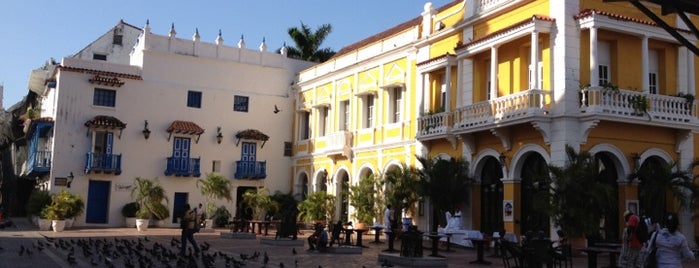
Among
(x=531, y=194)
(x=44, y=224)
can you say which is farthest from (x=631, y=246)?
Result: (x=44, y=224)

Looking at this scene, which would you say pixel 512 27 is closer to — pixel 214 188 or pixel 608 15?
pixel 608 15

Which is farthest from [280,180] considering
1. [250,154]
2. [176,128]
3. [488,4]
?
[488,4]

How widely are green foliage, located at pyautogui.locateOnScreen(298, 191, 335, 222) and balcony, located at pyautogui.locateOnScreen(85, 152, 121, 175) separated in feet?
28.9

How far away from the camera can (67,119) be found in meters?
31.5

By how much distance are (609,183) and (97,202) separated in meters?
22.3

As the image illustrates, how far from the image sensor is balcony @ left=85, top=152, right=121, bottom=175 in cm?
3125

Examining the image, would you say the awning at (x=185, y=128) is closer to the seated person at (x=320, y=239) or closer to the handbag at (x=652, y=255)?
the seated person at (x=320, y=239)

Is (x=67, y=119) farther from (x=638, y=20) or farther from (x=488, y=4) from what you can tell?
(x=638, y=20)

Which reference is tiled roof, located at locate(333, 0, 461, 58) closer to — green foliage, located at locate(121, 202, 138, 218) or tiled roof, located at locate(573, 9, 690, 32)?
tiled roof, located at locate(573, 9, 690, 32)

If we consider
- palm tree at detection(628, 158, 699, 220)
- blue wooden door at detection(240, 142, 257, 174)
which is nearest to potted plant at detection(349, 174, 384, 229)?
blue wooden door at detection(240, 142, 257, 174)

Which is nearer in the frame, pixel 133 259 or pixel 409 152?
pixel 133 259

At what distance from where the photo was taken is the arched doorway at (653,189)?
760 inches

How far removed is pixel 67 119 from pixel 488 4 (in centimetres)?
1948

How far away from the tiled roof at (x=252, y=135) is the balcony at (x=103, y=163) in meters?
5.89
